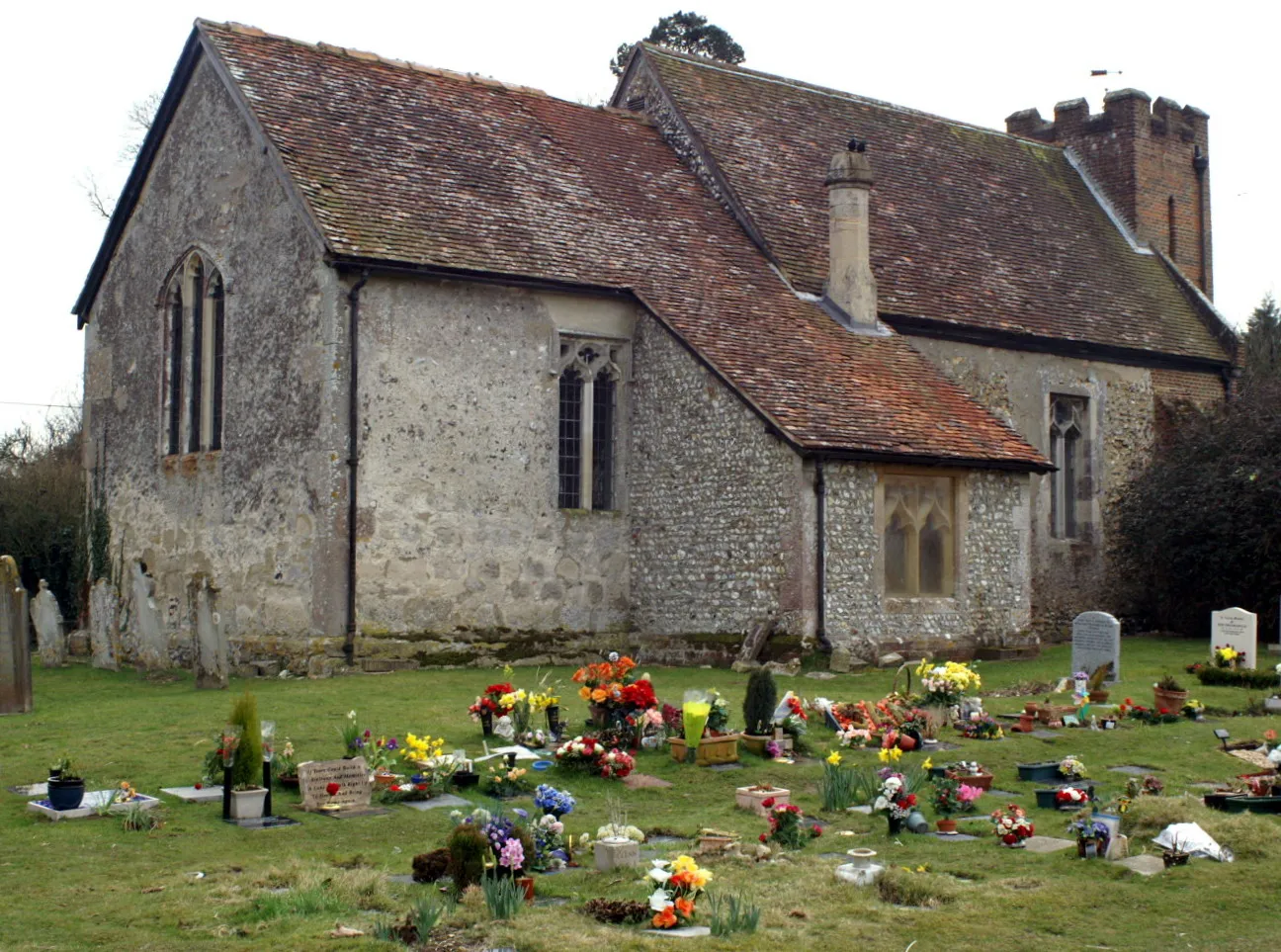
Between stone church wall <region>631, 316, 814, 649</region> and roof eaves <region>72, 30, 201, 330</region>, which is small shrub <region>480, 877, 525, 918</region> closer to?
stone church wall <region>631, 316, 814, 649</region>

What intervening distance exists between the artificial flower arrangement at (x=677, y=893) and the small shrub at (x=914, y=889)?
1255 millimetres

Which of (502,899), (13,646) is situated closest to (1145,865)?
(502,899)

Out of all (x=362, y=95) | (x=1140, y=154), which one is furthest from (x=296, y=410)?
(x=1140, y=154)

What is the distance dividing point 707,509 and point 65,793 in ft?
41.2

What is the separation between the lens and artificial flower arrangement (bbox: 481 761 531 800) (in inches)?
480

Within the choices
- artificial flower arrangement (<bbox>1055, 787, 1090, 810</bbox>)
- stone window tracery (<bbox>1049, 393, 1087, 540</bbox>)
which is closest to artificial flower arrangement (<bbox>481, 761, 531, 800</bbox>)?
artificial flower arrangement (<bbox>1055, 787, 1090, 810</bbox>)

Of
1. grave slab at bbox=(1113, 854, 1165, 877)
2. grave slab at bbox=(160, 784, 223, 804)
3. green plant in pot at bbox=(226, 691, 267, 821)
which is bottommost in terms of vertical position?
grave slab at bbox=(1113, 854, 1165, 877)

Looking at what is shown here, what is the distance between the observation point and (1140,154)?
34.0 metres

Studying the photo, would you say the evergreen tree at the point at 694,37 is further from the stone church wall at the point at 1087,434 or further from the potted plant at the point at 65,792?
the potted plant at the point at 65,792

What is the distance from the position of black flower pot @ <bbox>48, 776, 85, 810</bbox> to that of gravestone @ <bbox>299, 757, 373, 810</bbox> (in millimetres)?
1628

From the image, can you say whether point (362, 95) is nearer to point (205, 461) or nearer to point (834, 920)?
point (205, 461)

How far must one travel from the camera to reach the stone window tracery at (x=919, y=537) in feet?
72.1

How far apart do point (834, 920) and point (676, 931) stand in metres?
0.93

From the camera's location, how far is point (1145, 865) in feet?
31.4
